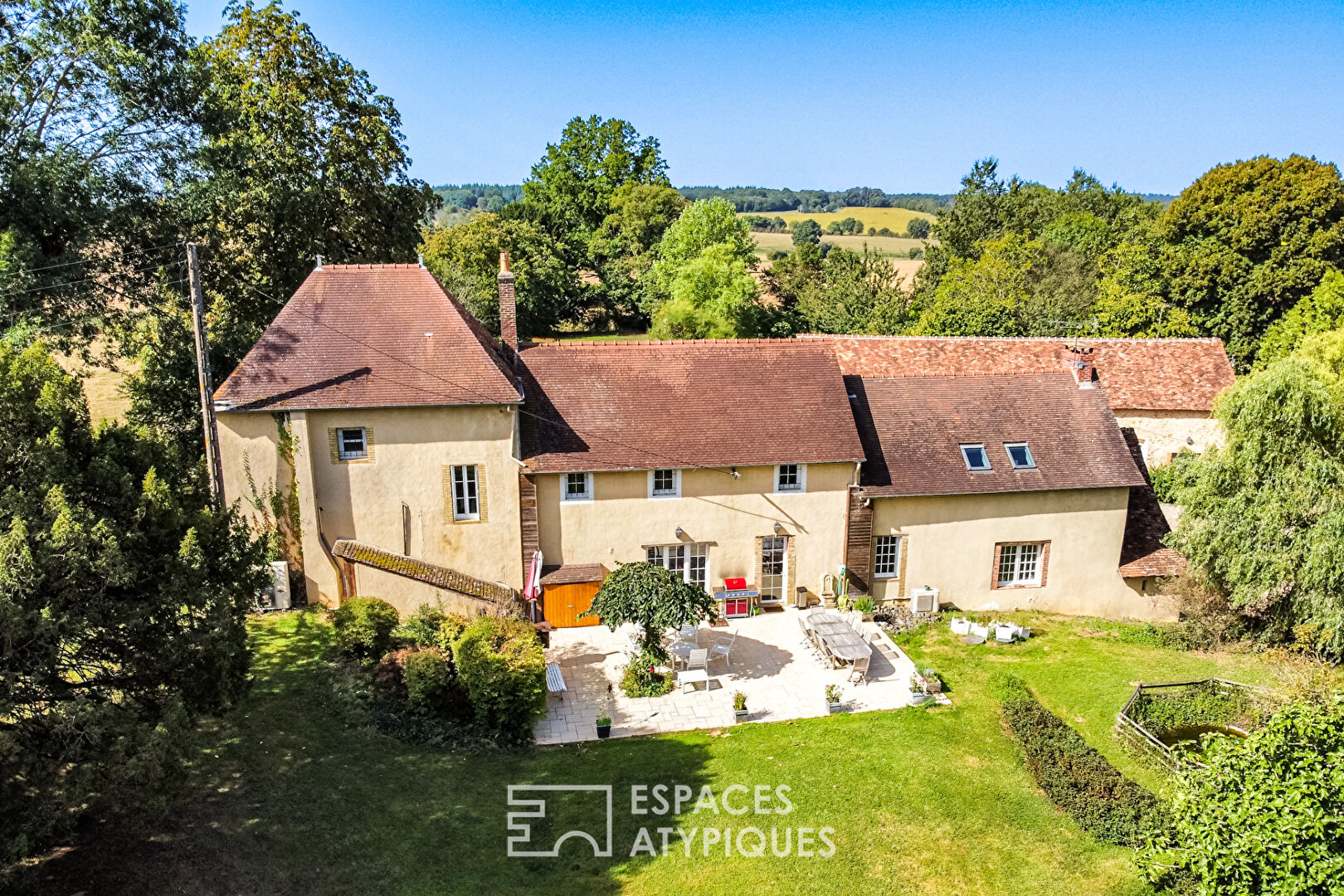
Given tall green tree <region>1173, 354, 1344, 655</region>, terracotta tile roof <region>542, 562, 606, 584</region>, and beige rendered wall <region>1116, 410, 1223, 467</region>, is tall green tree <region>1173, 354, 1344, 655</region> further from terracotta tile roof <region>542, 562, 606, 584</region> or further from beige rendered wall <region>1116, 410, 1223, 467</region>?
terracotta tile roof <region>542, 562, 606, 584</region>

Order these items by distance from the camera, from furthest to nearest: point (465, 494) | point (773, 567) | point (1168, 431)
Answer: point (1168, 431) → point (773, 567) → point (465, 494)

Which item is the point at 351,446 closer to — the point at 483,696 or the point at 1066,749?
the point at 483,696

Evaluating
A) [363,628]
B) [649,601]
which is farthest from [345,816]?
[649,601]

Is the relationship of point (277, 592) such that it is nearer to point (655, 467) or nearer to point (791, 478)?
point (655, 467)

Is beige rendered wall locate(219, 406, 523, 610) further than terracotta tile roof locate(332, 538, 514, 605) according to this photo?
Yes

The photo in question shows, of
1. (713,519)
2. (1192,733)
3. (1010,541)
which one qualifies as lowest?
(1192,733)

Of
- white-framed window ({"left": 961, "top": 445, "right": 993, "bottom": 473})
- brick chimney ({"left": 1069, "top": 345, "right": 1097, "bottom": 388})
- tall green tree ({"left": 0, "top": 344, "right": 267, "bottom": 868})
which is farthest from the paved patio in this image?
brick chimney ({"left": 1069, "top": 345, "right": 1097, "bottom": 388})

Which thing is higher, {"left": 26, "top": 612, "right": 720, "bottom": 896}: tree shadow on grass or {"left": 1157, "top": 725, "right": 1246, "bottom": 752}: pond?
{"left": 26, "top": 612, "right": 720, "bottom": 896}: tree shadow on grass
